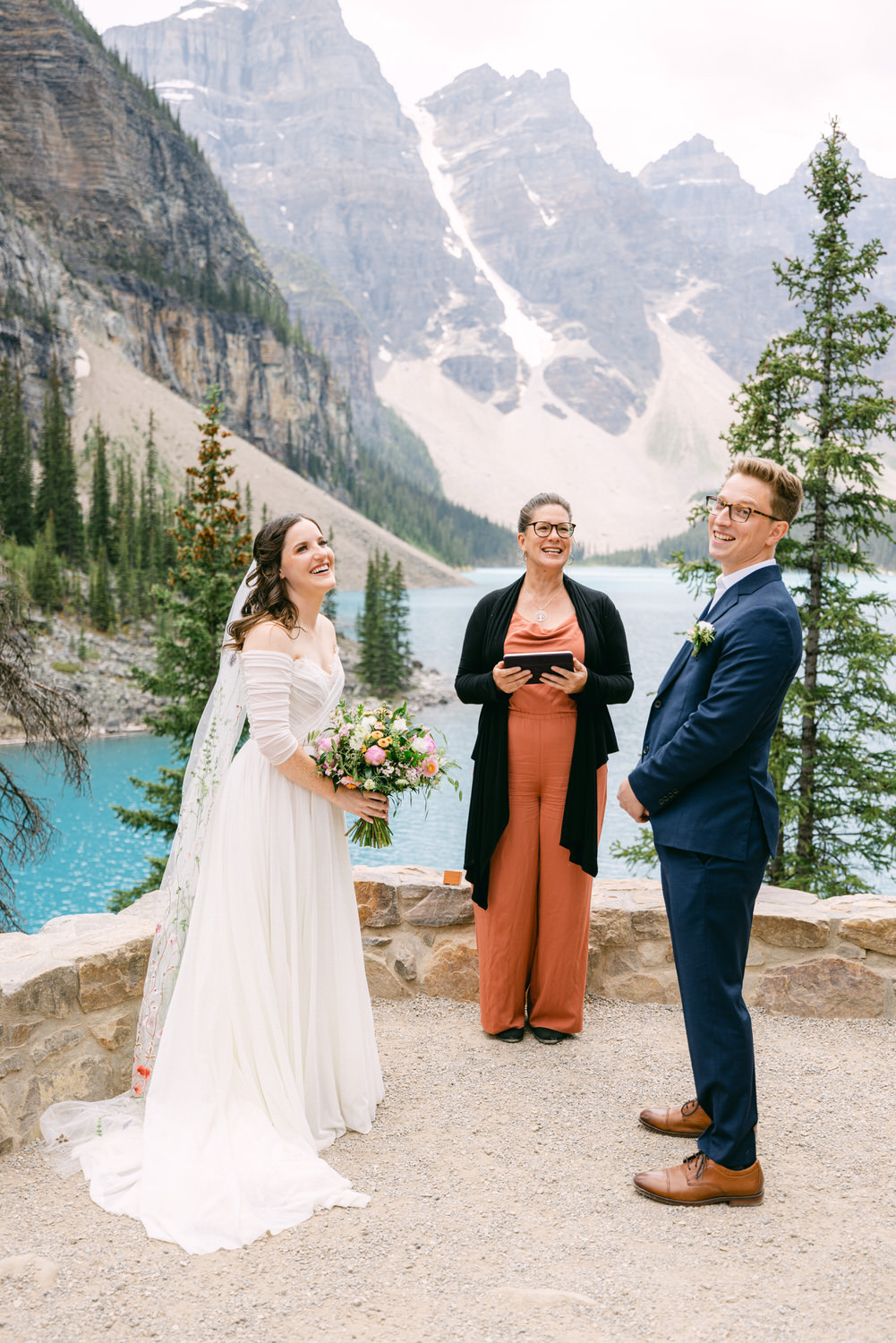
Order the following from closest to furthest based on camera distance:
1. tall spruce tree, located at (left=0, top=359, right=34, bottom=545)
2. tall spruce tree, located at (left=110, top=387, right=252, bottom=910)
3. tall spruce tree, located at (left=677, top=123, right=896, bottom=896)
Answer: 1. tall spruce tree, located at (left=677, top=123, right=896, bottom=896)
2. tall spruce tree, located at (left=110, top=387, right=252, bottom=910)
3. tall spruce tree, located at (left=0, top=359, right=34, bottom=545)

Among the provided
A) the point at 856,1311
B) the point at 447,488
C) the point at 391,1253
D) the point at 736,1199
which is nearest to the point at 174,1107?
the point at 391,1253

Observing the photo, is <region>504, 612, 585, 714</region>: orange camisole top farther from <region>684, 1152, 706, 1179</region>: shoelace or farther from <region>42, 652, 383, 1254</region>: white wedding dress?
<region>684, 1152, 706, 1179</region>: shoelace

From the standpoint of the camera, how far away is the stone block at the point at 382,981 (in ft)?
13.8

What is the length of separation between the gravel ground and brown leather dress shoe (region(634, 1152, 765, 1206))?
4 cm

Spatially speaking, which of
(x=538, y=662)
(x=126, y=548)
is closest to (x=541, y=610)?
(x=538, y=662)

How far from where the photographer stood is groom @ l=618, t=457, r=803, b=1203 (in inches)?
98.8

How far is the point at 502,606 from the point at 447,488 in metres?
176

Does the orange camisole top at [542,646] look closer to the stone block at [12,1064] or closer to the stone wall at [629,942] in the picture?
the stone wall at [629,942]

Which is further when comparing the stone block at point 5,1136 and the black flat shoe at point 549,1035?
the black flat shoe at point 549,1035

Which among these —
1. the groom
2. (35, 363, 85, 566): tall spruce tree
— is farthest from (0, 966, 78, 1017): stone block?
(35, 363, 85, 566): tall spruce tree

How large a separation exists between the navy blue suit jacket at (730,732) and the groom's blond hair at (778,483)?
0.17 metres

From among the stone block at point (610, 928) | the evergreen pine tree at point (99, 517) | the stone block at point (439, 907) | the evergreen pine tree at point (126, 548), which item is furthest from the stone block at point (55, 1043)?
the evergreen pine tree at point (99, 517)

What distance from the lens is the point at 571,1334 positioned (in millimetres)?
2102

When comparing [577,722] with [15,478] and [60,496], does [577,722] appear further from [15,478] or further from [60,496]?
[15,478]
